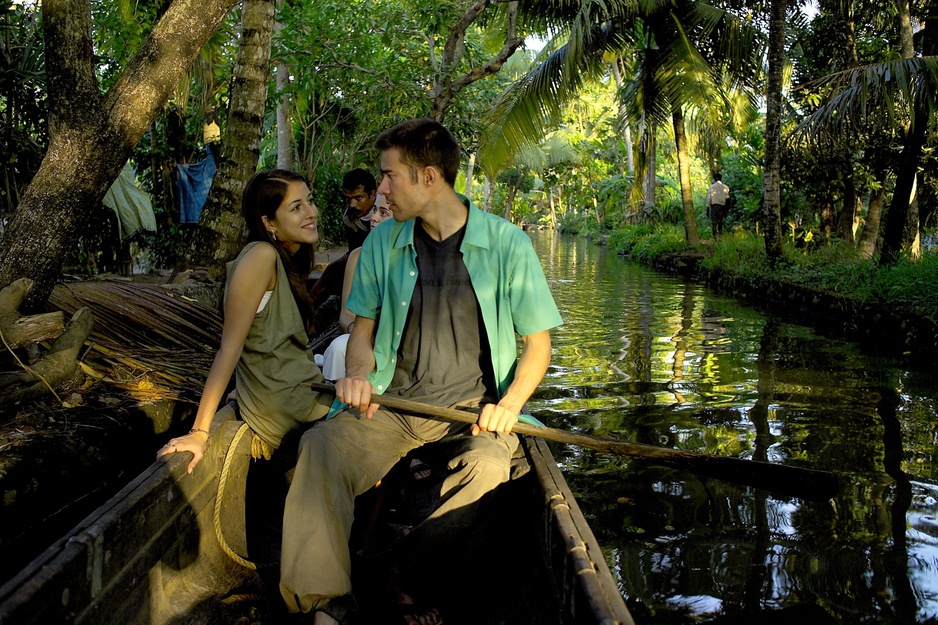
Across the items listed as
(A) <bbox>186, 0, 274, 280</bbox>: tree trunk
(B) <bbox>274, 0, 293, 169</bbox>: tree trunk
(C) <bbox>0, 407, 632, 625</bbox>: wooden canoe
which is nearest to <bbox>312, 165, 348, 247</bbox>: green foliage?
(B) <bbox>274, 0, 293, 169</bbox>: tree trunk

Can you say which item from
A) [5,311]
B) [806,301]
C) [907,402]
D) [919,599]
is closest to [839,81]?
[806,301]

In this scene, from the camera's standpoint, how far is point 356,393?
254 centimetres

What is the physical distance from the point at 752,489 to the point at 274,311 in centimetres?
266

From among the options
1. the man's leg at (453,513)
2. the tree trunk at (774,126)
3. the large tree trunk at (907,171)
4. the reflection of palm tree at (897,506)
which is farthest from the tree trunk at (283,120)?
the man's leg at (453,513)

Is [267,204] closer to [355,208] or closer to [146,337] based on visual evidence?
[146,337]

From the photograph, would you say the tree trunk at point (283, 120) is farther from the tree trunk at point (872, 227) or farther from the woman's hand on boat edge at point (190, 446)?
the woman's hand on boat edge at point (190, 446)

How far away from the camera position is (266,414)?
301 cm

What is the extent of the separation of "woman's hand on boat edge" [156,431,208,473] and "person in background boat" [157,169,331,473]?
39cm

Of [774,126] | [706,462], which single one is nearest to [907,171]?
[774,126]

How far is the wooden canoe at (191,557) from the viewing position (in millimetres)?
1748

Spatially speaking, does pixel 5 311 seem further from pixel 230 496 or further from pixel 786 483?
pixel 786 483

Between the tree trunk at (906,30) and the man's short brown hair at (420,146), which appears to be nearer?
the man's short brown hair at (420,146)

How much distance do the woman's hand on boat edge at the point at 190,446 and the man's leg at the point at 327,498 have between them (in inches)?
14.2

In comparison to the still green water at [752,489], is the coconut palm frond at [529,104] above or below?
above
